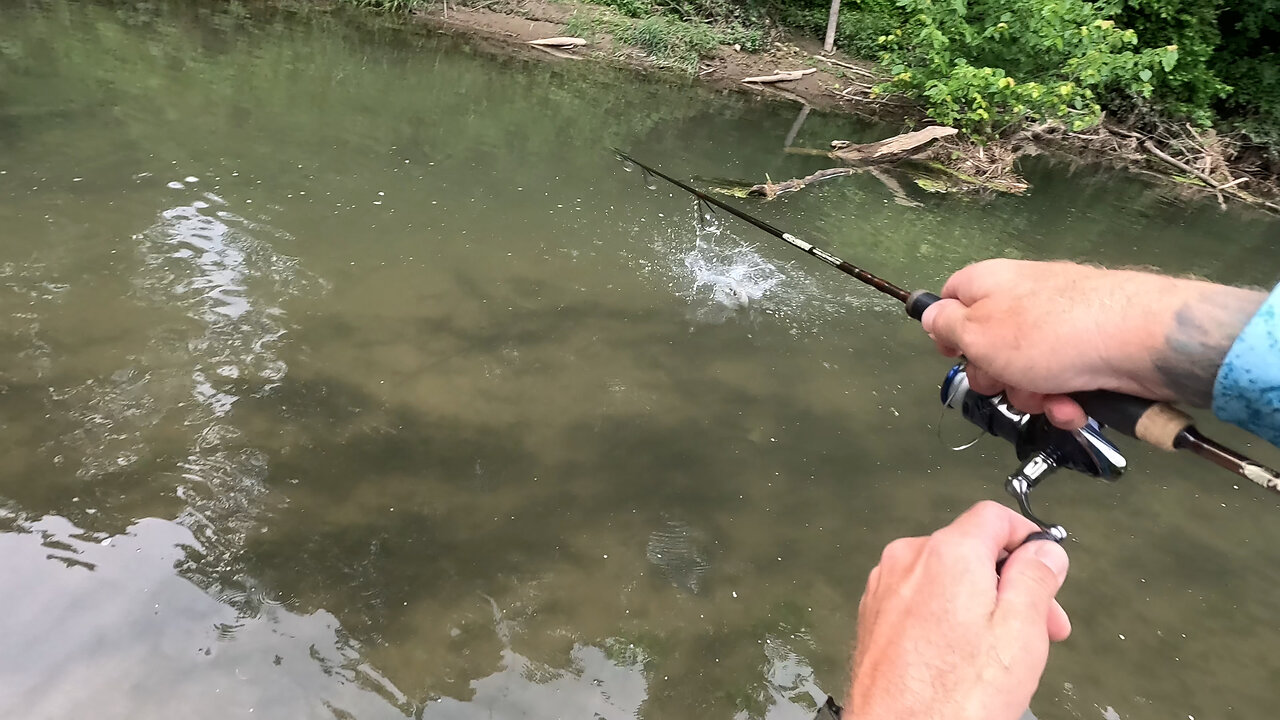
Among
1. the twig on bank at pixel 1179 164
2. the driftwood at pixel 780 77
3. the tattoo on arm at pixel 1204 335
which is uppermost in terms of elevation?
the tattoo on arm at pixel 1204 335

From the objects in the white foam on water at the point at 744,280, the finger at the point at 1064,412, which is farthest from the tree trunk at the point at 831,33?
the finger at the point at 1064,412

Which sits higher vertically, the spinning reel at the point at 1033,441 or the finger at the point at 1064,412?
the finger at the point at 1064,412

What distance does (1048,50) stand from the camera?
1055cm

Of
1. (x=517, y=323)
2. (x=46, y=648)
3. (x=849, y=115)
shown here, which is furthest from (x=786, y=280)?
(x=849, y=115)

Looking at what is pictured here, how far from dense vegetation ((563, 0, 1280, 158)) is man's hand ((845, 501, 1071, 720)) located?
33.1ft

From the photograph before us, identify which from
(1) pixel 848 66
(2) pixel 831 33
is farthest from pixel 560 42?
(2) pixel 831 33

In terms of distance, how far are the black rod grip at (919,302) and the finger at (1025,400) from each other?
0.28 metres

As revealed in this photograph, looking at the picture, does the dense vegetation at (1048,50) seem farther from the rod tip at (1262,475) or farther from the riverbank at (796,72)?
the rod tip at (1262,475)

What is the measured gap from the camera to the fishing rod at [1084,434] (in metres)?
1.41

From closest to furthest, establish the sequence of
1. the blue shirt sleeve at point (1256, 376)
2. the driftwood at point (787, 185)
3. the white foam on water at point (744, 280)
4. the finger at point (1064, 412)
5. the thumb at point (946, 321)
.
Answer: the blue shirt sleeve at point (1256, 376) → the finger at point (1064, 412) → the thumb at point (946, 321) → the white foam on water at point (744, 280) → the driftwood at point (787, 185)

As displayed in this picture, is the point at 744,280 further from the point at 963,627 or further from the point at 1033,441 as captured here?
the point at 963,627

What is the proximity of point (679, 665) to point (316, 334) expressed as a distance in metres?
2.67

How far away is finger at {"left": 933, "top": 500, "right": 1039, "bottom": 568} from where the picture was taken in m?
1.21

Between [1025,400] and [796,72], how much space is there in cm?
1466
